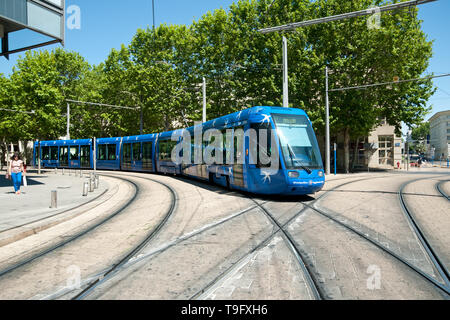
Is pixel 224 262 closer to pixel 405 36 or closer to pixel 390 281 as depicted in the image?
pixel 390 281

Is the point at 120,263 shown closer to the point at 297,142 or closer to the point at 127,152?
the point at 297,142

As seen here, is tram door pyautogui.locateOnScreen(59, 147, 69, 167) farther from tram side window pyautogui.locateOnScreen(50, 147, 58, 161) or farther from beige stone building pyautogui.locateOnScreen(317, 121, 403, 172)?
beige stone building pyautogui.locateOnScreen(317, 121, 403, 172)

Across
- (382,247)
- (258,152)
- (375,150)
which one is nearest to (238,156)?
(258,152)

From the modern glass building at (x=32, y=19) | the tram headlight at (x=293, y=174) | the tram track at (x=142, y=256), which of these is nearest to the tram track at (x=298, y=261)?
the tram track at (x=142, y=256)

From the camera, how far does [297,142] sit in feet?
30.5

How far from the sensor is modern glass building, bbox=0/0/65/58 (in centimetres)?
1081

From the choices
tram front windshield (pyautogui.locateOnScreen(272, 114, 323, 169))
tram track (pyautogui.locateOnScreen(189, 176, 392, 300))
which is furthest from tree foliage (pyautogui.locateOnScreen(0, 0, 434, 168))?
tram track (pyautogui.locateOnScreen(189, 176, 392, 300))

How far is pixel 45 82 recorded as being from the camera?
23.7 m

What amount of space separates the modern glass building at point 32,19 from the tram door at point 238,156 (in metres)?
8.04

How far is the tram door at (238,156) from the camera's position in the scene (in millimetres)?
10302

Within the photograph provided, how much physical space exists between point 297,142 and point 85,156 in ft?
76.9

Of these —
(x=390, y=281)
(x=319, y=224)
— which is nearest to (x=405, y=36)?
(x=319, y=224)

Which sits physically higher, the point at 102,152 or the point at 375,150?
the point at 375,150

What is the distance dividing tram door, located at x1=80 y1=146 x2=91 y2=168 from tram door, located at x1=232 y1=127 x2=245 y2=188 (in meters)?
20.3
